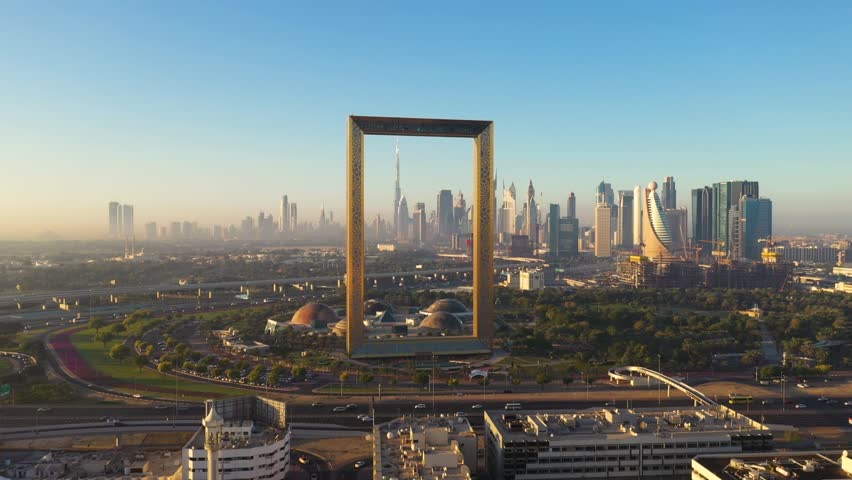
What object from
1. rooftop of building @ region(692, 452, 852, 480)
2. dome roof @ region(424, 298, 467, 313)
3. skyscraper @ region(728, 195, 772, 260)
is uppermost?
skyscraper @ region(728, 195, 772, 260)

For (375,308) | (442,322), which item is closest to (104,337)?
(375,308)

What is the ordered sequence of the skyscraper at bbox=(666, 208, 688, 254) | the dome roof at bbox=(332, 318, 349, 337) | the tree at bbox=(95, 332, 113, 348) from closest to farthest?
the tree at bbox=(95, 332, 113, 348) < the dome roof at bbox=(332, 318, 349, 337) < the skyscraper at bbox=(666, 208, 688, 254)

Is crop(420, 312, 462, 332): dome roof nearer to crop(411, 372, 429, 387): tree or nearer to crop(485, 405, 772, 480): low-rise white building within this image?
crop(411, 372, 429, 387): tree

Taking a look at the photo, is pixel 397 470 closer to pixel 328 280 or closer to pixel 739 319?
pixel 739 319

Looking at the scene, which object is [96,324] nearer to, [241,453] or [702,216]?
[241,453]

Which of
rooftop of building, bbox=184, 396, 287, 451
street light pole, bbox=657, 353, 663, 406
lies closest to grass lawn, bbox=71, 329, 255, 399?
rooftop of building, bbox=184, 396, 287, 451

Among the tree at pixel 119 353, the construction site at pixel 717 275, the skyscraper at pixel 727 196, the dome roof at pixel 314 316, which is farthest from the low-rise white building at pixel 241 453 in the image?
the skyscraper at pixel 727 196
